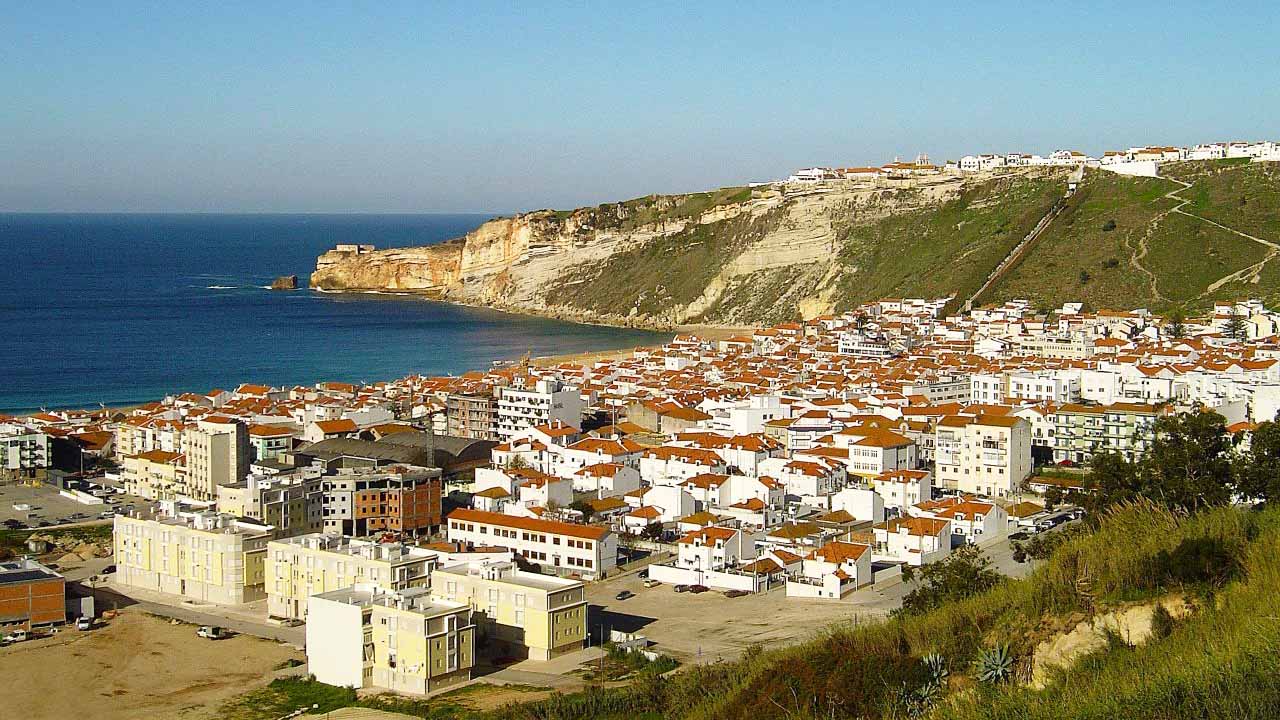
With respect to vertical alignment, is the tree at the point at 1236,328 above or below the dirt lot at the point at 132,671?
above

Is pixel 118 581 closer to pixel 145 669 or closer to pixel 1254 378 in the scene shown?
pixel 145 669

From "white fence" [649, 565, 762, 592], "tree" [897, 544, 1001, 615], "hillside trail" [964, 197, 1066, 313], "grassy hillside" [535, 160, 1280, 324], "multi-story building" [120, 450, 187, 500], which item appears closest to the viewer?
"tree" [897, 544, 1001, 615]

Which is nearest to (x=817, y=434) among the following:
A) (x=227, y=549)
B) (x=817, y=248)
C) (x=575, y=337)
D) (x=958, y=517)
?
(x=958, y=517)

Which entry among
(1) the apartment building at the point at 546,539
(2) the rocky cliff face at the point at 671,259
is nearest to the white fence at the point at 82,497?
(1) the apartment building at the point at 546,539

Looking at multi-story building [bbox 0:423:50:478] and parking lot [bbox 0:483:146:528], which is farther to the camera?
multi-story building [bbox 0:423:50:478]

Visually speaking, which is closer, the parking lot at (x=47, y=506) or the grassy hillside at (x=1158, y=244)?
the parking lot at (x=47, y=506)

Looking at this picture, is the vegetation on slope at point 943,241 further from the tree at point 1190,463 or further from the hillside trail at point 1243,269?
the tree at point 1190,463

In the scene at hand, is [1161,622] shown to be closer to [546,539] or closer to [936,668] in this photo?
[936,668]

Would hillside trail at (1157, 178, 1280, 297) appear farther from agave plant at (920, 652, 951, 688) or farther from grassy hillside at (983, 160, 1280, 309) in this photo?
agave plant at (920, 652, 951, 688)

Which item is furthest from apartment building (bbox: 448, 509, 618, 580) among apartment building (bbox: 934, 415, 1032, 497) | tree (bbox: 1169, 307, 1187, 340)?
tree (bbox: 1169, 307, 1187, 340)
